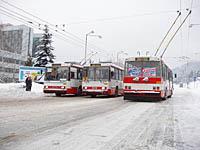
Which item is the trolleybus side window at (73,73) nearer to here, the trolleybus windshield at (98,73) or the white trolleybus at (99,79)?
the white trolleybus at (99,79)

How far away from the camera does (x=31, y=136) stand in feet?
18.2

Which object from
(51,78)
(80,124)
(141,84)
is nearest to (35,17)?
(51,78)

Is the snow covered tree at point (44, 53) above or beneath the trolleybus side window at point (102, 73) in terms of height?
above

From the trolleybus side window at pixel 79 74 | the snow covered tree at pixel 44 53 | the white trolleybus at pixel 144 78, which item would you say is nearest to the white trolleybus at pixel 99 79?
the trolleybus side window at pixel 79 74

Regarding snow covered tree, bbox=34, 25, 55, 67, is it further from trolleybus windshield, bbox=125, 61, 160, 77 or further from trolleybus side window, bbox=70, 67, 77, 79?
trolleybus windshield, bbox=125, 61, 160, 77

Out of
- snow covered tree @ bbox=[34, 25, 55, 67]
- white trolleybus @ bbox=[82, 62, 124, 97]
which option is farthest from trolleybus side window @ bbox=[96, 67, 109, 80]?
snow covered tree @ bbox=[34, 25, 55, 67]

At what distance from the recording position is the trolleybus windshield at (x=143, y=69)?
17.1 m

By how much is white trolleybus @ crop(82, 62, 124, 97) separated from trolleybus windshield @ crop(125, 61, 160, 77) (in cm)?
394

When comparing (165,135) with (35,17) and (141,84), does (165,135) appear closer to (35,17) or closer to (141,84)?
(141,84)

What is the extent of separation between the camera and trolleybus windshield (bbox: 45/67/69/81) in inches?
866

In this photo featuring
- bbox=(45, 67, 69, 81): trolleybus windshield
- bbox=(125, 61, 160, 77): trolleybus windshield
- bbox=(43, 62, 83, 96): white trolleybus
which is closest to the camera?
bbox=(125, 61, 160, 77): trolleybus windshield

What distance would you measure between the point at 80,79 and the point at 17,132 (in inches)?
715

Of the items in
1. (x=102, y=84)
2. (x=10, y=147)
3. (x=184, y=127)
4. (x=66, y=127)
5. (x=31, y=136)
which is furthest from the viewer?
(x=102, y=84)

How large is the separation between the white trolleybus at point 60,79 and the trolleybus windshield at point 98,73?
1752mm
